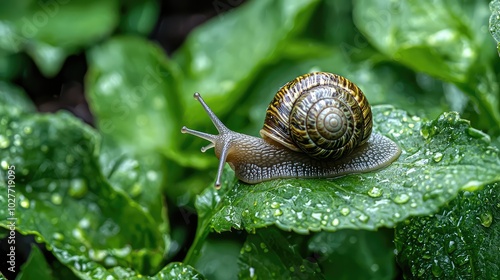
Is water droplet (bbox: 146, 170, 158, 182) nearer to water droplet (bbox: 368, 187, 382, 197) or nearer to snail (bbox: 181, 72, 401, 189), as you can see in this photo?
snail (bbox: 181, 72, 401, 189)

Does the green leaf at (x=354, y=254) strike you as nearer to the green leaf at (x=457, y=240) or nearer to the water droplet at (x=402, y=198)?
the green leaf at (x=457, y=240)

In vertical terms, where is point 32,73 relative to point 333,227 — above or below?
below

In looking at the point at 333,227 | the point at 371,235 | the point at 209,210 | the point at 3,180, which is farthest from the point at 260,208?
the point at 3,180

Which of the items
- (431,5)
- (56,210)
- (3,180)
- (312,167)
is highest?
(431,5)

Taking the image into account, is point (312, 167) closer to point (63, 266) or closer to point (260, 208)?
point (260, 208)

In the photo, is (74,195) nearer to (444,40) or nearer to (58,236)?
(58,236)

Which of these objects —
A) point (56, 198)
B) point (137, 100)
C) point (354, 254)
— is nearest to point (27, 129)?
point (56, 198)
